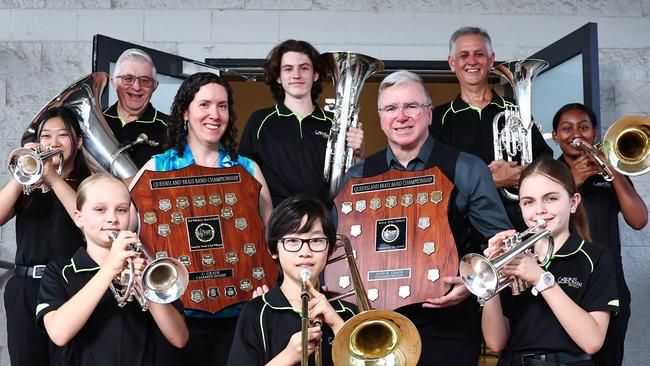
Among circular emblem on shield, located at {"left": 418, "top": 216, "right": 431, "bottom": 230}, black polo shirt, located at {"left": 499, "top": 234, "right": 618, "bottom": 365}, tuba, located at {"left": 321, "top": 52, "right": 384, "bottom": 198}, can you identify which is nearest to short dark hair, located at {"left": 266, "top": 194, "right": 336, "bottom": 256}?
circular emblem on shield, located at {"left": 418, "top": 216, "right": 431, "bottom": 230}

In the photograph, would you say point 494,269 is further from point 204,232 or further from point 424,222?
point 204,232

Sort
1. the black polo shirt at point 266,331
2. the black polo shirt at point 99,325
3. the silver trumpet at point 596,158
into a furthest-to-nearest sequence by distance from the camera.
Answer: the silver trumpet at point 596,158 → the black polo shirt at point 99,325 → the black polo shirt at point 266,331

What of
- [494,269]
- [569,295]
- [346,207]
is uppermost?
[346,207]

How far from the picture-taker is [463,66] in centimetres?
536

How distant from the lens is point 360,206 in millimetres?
3854

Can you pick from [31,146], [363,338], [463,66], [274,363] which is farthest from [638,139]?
[31,146]

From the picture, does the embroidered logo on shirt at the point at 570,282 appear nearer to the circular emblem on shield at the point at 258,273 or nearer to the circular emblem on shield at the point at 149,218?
the circular emblem on shield at the point at 258,273

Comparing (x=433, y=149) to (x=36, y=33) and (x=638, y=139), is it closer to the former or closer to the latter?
(x=638, y=139)

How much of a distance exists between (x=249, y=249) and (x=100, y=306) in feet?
2.34

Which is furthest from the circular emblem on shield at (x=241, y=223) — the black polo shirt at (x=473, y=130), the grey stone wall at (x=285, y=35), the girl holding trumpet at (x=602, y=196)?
the grey stone wall at (x=285, y=35)

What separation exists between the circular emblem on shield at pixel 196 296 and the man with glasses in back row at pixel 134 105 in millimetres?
1420

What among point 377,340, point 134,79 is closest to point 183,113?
point 134,79

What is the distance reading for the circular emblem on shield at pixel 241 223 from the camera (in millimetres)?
4027

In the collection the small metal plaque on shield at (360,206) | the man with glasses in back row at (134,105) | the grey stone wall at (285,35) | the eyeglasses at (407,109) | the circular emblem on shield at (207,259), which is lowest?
the circular emblem on shield at (207,259)
